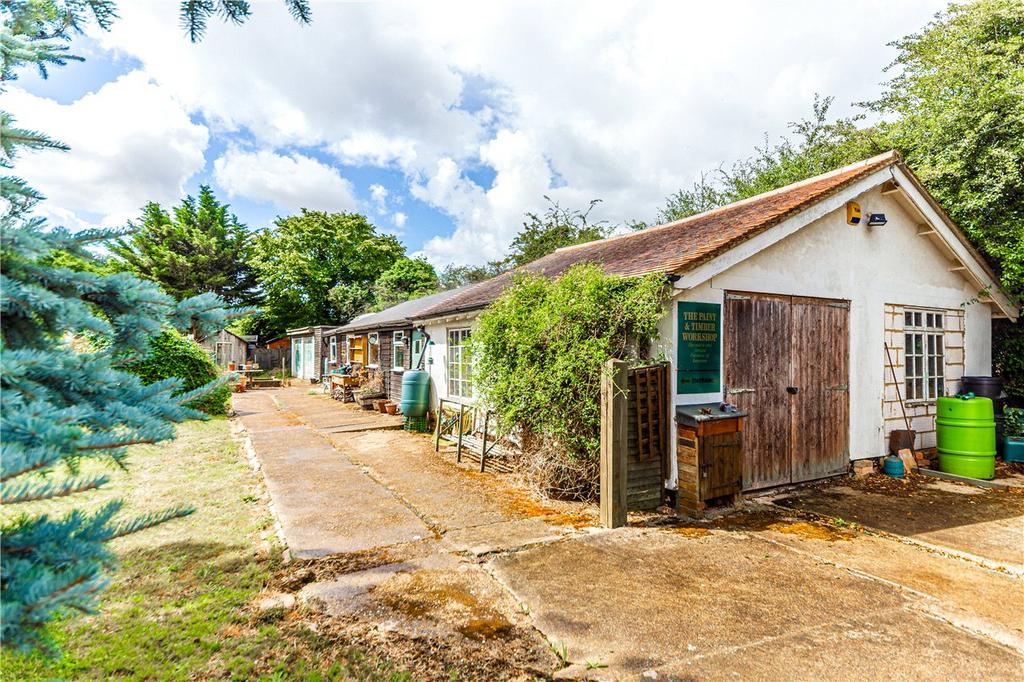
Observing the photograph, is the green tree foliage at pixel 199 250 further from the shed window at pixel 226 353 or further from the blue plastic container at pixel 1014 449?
the blue plastic container at pixel 1014 449

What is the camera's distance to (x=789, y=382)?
6789mm

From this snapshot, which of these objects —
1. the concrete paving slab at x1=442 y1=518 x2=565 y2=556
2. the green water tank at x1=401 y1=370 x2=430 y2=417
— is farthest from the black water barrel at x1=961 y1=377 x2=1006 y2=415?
the green water tank at x1=401 y1=370 x2=430 y2=417

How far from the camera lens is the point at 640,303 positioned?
576 cm

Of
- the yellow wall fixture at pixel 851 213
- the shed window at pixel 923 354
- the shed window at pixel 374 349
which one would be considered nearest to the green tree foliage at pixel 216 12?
the yellow wall fixture at pixel 851 213

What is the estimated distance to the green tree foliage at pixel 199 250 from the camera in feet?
126

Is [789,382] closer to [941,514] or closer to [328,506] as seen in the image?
[941,514]

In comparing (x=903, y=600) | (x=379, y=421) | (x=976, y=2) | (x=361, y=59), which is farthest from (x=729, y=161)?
(x=903, y=600)

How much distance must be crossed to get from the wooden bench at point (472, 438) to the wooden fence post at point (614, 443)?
2526mm

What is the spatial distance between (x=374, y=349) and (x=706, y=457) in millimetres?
13987

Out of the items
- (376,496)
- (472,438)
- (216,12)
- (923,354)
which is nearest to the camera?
(216,12)

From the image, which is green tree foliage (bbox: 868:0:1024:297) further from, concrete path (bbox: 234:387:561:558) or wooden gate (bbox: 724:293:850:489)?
concrete path (bbox: 234:387:561:558)

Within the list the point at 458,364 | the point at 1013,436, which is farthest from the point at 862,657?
the point at 458,364

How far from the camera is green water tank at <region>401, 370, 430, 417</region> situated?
11.7 m

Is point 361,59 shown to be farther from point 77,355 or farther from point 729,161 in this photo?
point 729,161
